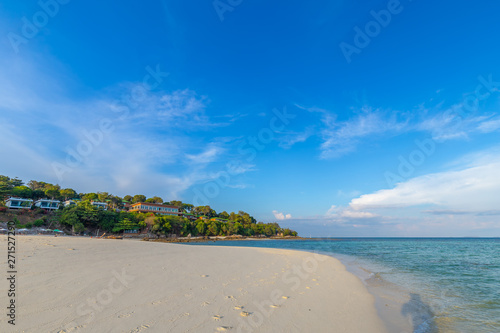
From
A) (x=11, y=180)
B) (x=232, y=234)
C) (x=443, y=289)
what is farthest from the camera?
(x=232, y=234)

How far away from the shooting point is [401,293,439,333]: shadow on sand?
256 inches

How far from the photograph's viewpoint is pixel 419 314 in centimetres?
770

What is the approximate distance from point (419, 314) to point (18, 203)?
83034mm

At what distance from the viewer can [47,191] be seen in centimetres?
6781

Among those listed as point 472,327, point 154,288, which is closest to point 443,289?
point 472,327

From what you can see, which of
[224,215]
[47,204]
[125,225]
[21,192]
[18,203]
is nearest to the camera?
[18,203]

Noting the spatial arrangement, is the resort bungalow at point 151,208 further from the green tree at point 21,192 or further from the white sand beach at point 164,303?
the white sand beach at point 164,303

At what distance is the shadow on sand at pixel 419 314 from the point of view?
→ 6492 mm

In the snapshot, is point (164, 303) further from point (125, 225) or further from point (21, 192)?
point (21, 192)

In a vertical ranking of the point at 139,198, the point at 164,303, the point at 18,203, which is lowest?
the point at 164,303

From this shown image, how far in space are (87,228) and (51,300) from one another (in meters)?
63.0

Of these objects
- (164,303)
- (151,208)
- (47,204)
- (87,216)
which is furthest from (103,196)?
(164,303)

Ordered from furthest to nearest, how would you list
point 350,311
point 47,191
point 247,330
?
1. point 47,191
2. point 350,311
3. point 247,330

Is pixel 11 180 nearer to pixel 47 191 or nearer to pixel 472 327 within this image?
pixel 47 191
